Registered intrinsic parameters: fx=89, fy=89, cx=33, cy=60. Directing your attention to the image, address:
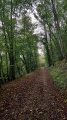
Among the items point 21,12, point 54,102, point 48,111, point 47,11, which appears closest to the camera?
point 48,111

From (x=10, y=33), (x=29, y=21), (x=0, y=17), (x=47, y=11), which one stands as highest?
(x=29, y=21)

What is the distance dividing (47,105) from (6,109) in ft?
7.09

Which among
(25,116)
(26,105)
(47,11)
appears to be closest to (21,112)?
(25,116)

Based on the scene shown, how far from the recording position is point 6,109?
4609mm

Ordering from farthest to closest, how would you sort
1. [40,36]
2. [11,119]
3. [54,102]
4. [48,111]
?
[40,36] < [54,102] < [48,111] < [11,119]

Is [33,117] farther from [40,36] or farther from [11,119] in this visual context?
[40,36]

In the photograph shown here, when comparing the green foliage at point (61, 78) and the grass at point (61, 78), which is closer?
the grass at point (61, 78)

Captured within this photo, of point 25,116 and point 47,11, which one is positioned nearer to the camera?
point 25,116

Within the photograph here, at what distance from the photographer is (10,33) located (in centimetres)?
1266

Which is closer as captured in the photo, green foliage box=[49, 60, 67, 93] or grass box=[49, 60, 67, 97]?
grass box=[49, 60, 67, 97]

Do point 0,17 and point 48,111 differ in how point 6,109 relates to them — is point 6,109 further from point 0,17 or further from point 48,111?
point 0,17

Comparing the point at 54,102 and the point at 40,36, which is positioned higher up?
the point at 40,36

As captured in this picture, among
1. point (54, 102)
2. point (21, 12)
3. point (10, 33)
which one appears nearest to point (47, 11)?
point (21, 12)

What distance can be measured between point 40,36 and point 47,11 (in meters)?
10.4
